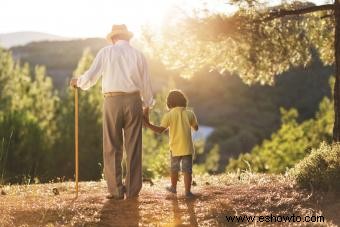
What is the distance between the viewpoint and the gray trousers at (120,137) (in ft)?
23.2

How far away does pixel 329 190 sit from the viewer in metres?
7.18

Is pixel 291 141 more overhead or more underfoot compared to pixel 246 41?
more underfoot

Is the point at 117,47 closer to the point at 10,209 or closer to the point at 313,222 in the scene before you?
the point at 10,209

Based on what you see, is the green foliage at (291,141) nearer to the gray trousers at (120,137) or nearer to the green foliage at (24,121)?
the green foliage at (24,121)

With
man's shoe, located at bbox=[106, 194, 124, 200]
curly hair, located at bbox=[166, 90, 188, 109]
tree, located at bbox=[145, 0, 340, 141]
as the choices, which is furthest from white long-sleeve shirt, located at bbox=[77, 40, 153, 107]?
tree, located at bbox=[145, 0, 340, 141]

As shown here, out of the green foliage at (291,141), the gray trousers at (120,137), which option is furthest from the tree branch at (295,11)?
the green foliage at (291,141)

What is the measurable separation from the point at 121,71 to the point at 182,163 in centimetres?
137

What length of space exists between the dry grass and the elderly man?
1.13 ft

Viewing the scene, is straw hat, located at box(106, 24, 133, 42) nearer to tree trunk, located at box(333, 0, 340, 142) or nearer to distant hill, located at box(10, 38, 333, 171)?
tree trunk, located at box(333, 0, 340, 142)

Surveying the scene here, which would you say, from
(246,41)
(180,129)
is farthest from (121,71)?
(246,41)

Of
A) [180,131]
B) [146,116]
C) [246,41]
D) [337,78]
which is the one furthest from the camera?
[246,41]

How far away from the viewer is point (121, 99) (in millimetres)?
7055

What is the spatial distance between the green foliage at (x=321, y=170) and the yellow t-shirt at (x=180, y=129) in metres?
1.52

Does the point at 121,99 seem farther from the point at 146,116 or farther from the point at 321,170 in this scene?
the point at 321,170
